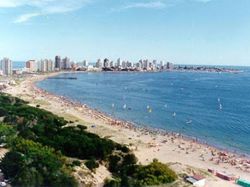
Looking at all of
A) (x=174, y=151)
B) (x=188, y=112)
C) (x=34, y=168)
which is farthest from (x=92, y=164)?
(x=188, y=112)

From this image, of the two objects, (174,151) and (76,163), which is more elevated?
(76,163)

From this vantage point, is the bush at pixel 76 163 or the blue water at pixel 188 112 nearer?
the bush at pixel 76 163

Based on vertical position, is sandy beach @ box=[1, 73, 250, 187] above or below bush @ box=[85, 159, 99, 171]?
below

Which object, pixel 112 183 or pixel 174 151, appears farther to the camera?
pixel 174 151

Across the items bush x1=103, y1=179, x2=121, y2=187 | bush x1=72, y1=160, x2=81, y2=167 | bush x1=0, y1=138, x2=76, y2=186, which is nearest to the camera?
bush x1=0, y1=138, x2=76, y2=186

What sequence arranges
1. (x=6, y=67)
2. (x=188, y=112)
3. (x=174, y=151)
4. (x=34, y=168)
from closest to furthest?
(x=34, y=168) → (x=174, y=151) → (x=188, y=112) → (x=6, y=67)

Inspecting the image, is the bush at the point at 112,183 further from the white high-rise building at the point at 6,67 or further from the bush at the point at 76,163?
the white high-rise building at the point at 6,67

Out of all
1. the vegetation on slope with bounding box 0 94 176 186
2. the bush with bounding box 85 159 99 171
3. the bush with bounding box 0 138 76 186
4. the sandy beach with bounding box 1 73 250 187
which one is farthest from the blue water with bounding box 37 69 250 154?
the bush with bounding box 0 138 76 186

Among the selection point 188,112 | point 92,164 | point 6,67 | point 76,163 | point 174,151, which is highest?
point 6,67

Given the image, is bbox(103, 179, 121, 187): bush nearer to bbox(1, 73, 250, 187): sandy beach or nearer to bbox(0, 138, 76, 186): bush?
bbox(0, 138, 76, 186): bush

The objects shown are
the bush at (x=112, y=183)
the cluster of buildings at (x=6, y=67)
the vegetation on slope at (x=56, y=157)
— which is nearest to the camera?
the vegetation on slope at (x=56, y=157)

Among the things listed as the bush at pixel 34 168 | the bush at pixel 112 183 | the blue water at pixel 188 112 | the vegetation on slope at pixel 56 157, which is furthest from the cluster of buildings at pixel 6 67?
the bush at pixel 112 183

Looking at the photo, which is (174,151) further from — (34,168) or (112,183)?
(34,168)
